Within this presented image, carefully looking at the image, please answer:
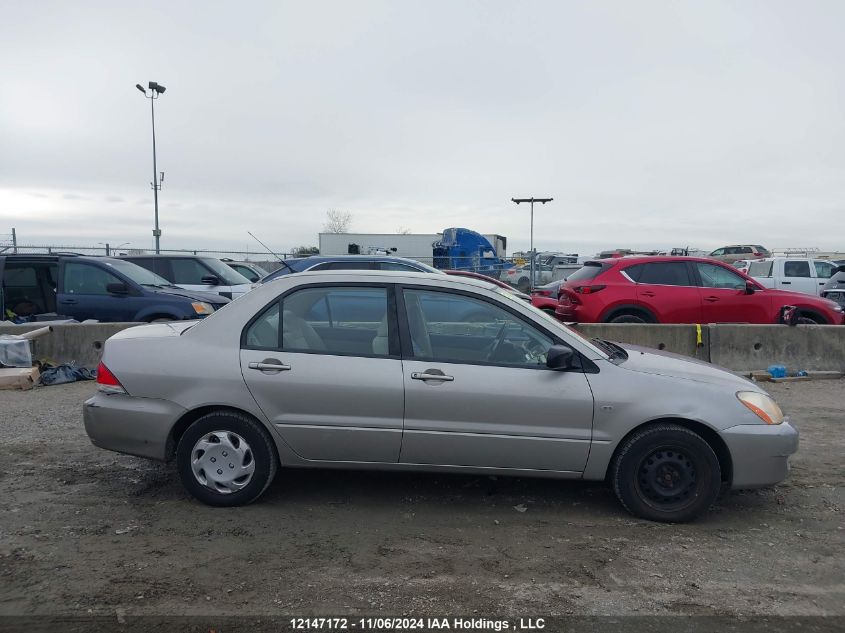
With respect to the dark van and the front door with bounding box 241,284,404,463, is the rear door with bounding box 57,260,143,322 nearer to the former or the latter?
the dark van

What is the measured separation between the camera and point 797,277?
17.3 m

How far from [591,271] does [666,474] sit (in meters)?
6.67

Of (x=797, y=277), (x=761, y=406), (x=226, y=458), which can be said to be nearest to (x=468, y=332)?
(x=226, y=458)

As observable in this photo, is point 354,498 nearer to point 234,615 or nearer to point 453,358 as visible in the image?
point 453,358

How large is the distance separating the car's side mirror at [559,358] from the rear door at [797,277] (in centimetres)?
1502

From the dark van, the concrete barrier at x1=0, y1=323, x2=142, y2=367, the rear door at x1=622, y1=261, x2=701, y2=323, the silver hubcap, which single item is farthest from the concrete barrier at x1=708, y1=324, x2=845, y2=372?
the concrete barrier at x1=0, y1=323, x2=142, y2=367

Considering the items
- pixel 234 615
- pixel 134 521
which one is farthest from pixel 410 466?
pixel 134 521

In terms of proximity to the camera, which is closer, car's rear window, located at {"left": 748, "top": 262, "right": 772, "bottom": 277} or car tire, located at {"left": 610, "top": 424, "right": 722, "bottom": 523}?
car tire, located at {"left": 610, "top": 424, "right": 722, "bottom": 523}

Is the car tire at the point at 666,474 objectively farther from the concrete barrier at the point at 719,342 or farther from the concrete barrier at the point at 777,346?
the concrete barrier at the point at 777,346

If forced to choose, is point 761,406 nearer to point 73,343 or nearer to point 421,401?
point 421,401

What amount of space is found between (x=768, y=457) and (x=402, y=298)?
257cm

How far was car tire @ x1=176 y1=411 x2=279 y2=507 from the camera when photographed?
4.48 metres

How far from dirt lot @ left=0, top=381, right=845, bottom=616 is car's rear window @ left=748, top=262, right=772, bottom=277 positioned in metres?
13.5

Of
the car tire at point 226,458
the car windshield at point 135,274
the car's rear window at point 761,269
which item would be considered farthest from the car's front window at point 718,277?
the car windshield at point 135,274
